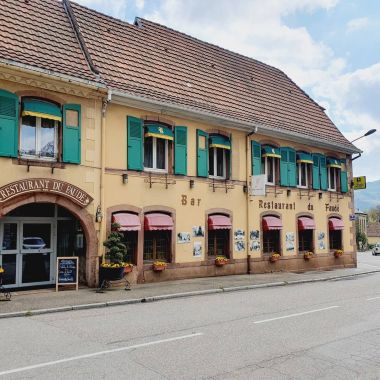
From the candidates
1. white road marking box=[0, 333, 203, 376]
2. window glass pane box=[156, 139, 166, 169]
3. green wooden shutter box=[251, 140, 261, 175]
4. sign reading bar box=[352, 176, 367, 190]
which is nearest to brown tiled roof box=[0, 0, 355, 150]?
green wooden shutter box=[251, 140, 261, 175]

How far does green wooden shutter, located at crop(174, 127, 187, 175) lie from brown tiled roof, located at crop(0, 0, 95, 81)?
394cm

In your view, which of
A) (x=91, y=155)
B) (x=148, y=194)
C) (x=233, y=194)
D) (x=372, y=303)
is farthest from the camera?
(x=233, y=194)

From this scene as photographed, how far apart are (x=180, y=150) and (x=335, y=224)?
1128cm

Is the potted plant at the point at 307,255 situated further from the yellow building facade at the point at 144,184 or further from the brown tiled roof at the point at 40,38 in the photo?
the brown tiled roof at the point at 40,38

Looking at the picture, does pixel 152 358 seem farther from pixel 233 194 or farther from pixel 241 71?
pixel 241 71

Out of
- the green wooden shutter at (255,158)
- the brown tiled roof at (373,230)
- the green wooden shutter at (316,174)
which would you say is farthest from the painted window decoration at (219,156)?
the brown tiled roof at (373,230)

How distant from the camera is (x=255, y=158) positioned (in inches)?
774

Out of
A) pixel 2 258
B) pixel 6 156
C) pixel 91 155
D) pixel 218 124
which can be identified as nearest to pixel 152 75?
pixel 218 124

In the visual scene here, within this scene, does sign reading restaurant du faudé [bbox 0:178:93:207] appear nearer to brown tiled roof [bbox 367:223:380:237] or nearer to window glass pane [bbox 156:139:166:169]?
window glass pane [bbox 156:139:166:169]

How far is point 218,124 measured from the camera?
18234 mm

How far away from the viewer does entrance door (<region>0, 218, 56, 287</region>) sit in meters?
13.7

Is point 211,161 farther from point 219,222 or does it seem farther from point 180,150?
point 219,222

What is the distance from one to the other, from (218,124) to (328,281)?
8104 millimetres

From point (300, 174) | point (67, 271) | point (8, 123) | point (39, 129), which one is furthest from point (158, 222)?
point (300, 174)
